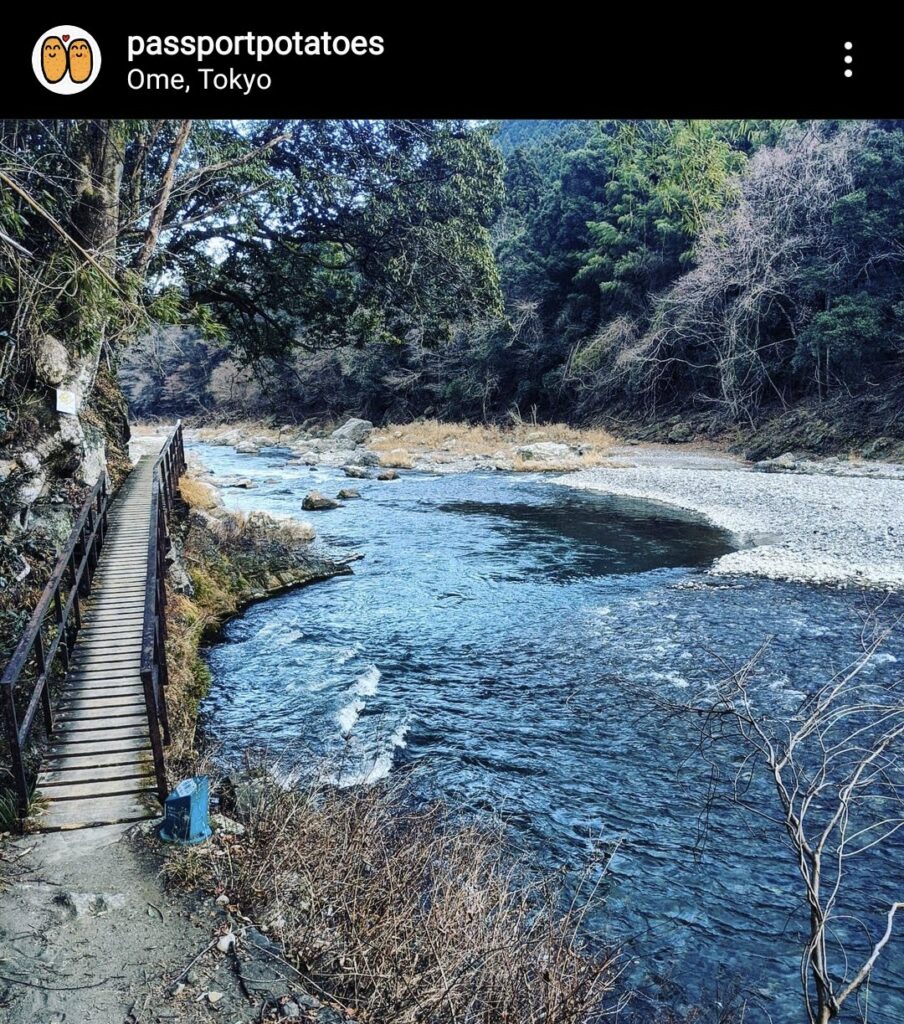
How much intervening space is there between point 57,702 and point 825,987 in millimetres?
5753

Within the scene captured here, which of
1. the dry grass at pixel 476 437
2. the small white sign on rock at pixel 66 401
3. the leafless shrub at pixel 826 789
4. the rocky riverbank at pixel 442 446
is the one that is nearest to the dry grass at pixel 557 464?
the rocky riverbank at pixel 442 446

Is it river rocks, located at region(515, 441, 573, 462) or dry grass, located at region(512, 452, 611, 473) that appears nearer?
dry grass, located at region(512, 452, 611, 473)

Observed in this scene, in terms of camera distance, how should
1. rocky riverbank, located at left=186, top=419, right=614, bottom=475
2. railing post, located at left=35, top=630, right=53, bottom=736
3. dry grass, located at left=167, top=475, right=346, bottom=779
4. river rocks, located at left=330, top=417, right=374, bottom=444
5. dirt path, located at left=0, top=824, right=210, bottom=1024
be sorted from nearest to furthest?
1. dirt path, located at left=0, top=824, right=210, bottom=1024
2. railing post, located at left=35, top=630, right=53, bottom=736
3. dry grass, located at left=167, top=475, right=346, bottom=779
4. rocky riverbank, located at left=186, top=419, right=614, bottom=475
5. river rocks, located at left=330, top=417, right=374, bottom=444

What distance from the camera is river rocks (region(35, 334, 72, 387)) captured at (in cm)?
888

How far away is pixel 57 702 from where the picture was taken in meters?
5.86

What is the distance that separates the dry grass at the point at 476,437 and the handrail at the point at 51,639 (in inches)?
1105

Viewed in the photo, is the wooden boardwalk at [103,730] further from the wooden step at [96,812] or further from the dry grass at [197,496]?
the dry grass at [197,496]

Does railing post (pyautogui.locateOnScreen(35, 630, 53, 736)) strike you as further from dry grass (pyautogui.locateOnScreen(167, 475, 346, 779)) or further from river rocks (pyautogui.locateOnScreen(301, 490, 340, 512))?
river rocks (pyautogui.locateOnScreen(301, 490, 340, 512))

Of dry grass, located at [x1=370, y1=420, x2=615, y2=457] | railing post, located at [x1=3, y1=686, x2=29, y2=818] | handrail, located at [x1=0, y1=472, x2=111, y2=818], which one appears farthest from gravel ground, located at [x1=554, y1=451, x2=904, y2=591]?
railing post, located at [x1=3, y1=686, x2=29, y2=818]

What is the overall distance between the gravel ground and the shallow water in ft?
3.04

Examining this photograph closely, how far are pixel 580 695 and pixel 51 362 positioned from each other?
26.0 feet

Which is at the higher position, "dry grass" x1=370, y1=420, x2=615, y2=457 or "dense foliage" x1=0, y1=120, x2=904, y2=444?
"dense foliage" x1=0, y1=120, x2=904, y2=444

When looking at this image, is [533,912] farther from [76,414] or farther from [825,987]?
[76,414]
